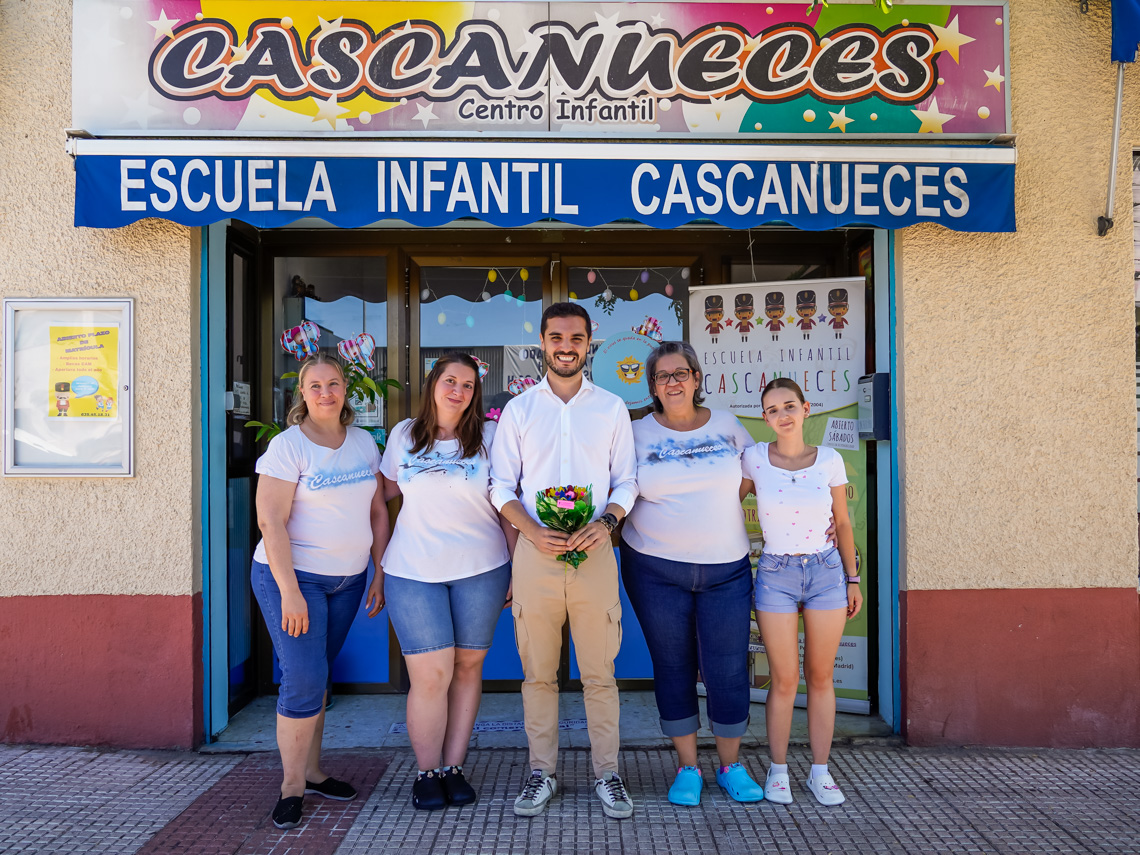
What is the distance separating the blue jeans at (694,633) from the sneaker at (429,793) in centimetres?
97

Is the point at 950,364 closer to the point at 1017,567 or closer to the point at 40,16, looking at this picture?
the point at 1017,567

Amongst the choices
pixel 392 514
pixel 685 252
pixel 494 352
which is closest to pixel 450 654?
pixel 392 514

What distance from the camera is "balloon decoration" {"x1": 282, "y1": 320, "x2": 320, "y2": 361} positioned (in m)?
4.59

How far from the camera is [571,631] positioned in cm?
307

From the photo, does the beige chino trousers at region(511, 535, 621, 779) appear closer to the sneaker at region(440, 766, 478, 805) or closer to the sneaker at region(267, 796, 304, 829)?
the sneaker at region(440, 766, 478, 805)

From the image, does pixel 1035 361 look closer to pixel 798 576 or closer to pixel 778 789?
pixel 798 576

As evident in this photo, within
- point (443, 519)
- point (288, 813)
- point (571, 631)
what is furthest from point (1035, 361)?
point (288, 813)

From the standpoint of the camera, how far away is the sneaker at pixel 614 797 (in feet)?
Answer: 10.0

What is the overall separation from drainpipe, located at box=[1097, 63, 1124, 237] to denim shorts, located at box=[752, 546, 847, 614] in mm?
2296

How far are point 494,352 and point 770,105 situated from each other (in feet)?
6.69

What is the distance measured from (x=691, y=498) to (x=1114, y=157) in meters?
2.83

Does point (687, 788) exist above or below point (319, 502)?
below

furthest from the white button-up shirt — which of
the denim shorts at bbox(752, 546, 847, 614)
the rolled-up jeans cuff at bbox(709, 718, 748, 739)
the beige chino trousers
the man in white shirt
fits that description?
the rolled-up jeans cuff at bbox(709, 718, 748, 739)

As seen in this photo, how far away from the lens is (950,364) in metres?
3.85
